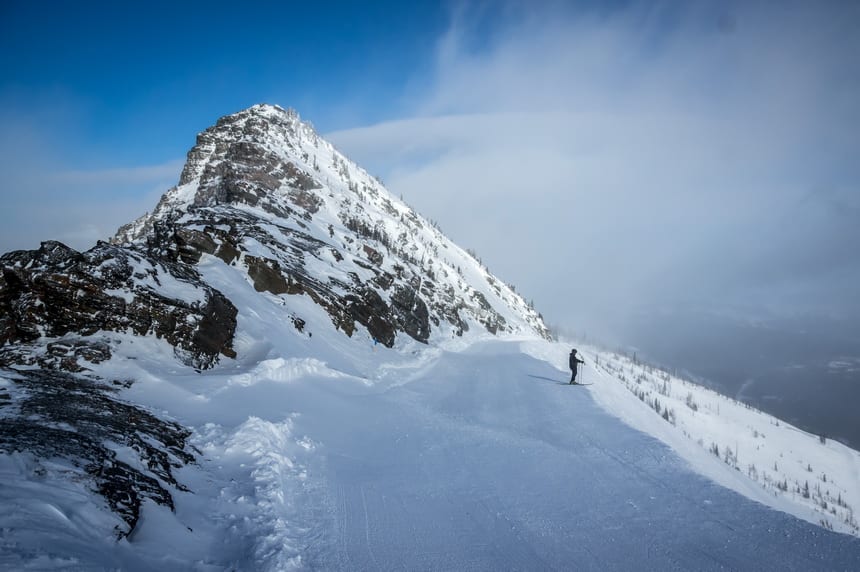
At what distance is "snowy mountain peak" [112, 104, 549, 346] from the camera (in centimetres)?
2505

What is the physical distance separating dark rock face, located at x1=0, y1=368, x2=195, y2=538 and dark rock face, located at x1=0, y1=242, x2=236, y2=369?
264 centimetres

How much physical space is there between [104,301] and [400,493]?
1151 cm

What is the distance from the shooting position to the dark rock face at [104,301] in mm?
11180

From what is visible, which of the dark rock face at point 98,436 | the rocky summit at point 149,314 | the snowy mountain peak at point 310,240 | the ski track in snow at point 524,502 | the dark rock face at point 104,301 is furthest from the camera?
the snowy mountain peak at point 310,240

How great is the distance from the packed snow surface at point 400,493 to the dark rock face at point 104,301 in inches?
30.2

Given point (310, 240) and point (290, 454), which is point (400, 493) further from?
point (310, 240)

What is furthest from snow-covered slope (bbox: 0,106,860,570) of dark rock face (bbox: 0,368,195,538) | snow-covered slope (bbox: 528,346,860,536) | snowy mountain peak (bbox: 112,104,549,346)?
snow-covered slope (bbox: 528,346,860,536)

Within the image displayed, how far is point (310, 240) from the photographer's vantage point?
118 ft

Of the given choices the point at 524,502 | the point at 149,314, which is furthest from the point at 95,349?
the point at 524,502

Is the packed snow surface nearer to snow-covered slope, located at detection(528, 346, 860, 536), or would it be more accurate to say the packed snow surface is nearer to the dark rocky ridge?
the dark rocky ridge

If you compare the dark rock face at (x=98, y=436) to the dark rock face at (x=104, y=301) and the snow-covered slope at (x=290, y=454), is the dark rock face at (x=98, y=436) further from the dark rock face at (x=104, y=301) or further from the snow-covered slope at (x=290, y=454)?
the dark rock face at (x=104, y=301)

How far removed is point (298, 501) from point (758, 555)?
7.84 m

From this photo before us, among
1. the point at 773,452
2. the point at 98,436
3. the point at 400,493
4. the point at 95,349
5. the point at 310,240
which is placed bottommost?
the point at 773,452

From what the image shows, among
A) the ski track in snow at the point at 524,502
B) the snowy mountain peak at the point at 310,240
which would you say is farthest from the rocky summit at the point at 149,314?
the ski track in snow at the point at 524,502
